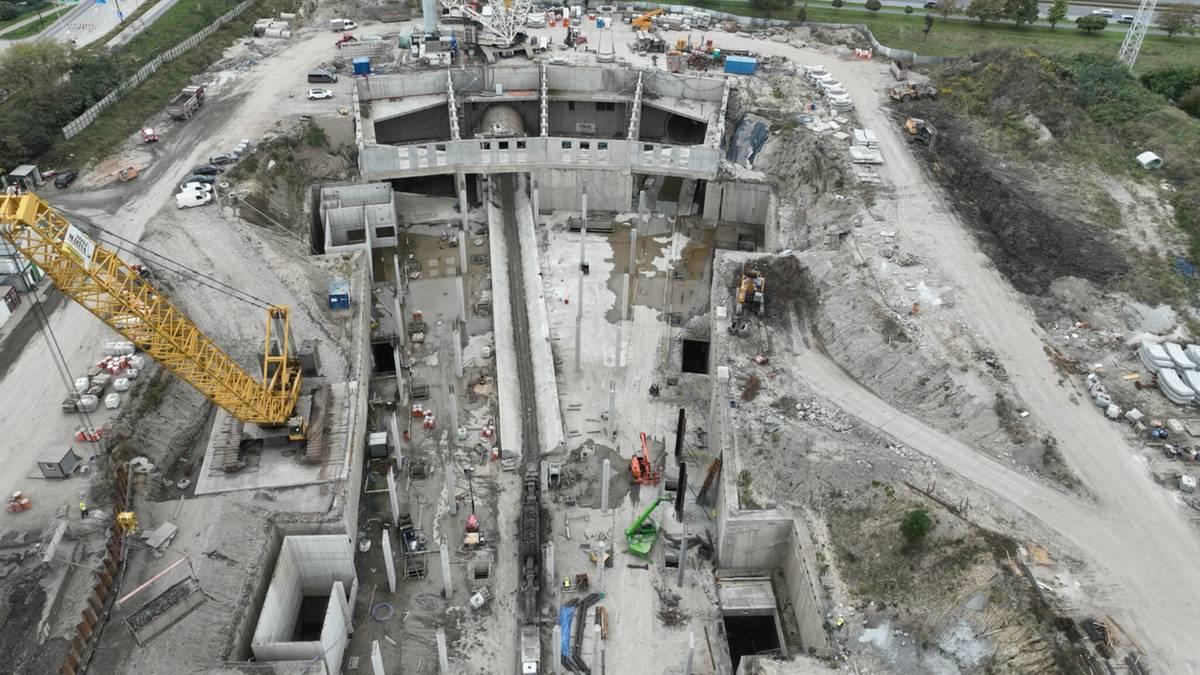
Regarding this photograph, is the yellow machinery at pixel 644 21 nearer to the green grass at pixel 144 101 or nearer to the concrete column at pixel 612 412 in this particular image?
the green grass at pixel 144 101

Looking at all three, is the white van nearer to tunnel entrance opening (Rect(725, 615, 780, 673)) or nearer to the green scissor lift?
the green scissor lift

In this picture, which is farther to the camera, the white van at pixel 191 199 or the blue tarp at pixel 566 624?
the white van at pixel 191 199

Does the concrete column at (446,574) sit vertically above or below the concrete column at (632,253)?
below

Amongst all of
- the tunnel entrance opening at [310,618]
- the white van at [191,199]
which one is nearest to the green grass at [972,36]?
the white van at [191,199]

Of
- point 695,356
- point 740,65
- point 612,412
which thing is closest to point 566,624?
point 612,412

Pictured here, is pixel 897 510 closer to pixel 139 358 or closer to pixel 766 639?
pixel 766 639

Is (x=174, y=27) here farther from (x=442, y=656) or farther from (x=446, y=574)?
(x=442, y=656)
